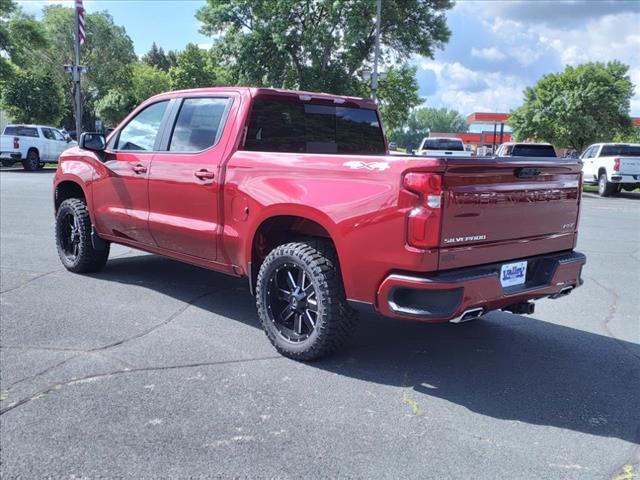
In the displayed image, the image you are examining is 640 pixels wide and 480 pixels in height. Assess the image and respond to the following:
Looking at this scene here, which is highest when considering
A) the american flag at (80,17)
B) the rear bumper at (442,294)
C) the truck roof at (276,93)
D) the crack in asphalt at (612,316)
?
the american flag at (80,17)

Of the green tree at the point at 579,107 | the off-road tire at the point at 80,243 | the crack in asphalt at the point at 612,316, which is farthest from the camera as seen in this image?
the green tree at the point at 579,107

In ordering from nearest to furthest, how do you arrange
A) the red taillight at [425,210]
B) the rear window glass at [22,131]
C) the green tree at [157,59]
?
the red taillight at [425,210] → the rear window glass at [22,131] → the green tree at [157,59]

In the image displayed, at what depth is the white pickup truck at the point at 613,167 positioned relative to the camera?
19.9m

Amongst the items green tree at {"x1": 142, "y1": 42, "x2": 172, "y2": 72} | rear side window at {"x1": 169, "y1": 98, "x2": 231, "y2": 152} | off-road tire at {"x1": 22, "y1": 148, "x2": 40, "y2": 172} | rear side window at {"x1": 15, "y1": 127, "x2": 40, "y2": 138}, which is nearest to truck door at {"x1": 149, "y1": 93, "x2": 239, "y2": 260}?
rear side window at {"x1": 169, "y1": 98, "x2": 231, "y2": 152}

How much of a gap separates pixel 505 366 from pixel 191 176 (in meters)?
2.83

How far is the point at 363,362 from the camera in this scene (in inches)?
167

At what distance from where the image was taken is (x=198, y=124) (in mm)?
5090

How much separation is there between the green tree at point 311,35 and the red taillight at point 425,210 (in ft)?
84.4

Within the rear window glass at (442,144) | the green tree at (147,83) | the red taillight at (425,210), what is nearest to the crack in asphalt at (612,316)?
the red taillight at (425,210)

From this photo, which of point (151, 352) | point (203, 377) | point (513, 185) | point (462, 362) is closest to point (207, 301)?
point (151, 352)

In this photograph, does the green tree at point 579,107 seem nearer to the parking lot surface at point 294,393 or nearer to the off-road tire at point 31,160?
the off-road tire at point 31,160

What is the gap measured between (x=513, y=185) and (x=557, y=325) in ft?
6.74

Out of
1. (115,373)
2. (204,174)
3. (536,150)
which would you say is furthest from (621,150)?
(115,373)

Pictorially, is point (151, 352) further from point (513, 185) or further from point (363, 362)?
point (513, 185)
